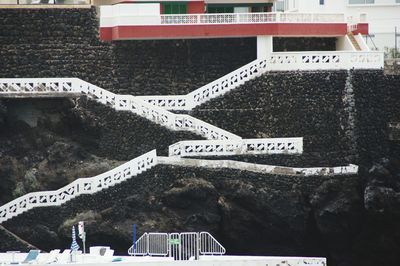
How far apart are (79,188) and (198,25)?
27.7 feet

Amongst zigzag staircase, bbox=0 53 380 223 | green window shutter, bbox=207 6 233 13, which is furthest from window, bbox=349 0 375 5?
zigzag staircase, bbox=0 53 380 223

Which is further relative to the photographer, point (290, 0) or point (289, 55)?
point (290, 0)

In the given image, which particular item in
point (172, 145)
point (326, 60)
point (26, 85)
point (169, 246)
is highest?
point (326, 60)

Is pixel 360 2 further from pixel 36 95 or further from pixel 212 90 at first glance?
pixel 36 95

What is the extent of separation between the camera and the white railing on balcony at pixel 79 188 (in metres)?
71.0

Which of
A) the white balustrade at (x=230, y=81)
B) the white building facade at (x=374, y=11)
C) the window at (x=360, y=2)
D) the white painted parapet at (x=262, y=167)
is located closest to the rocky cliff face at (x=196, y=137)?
the white painted parapet at (x=262, y=167)

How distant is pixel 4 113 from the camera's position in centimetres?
7275

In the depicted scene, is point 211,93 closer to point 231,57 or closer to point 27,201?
point 231,57

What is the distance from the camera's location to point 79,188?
71062 mm

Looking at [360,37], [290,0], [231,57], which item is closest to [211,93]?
[231,57]

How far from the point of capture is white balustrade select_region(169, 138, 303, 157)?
7188cm

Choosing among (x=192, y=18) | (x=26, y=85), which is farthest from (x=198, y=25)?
(x=26, y=85)

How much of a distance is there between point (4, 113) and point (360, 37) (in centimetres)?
1487

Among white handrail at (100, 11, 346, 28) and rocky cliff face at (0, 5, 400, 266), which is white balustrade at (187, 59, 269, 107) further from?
white handrail at (100, 11, 346, 28)
